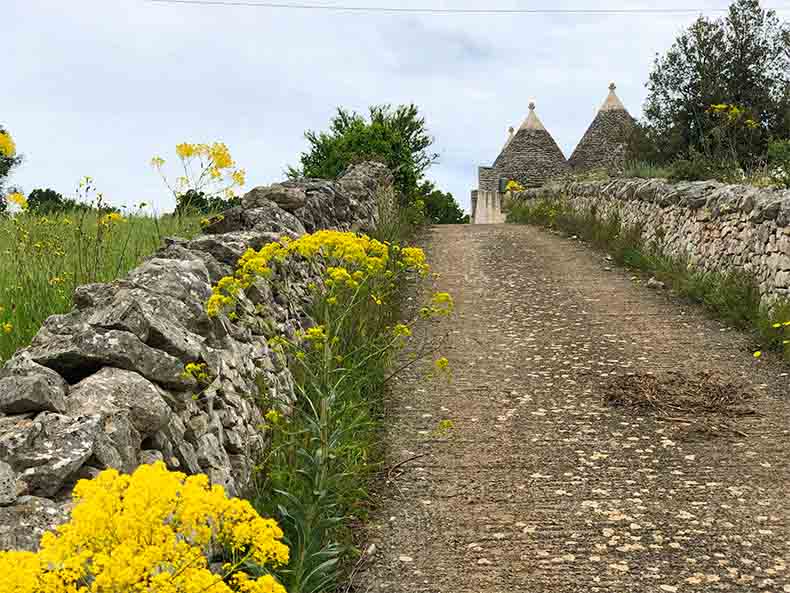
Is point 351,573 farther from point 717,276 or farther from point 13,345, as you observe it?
point 717,276

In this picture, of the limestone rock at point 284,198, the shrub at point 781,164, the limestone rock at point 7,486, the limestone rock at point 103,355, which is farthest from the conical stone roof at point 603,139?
the limestone rock at point 7,486

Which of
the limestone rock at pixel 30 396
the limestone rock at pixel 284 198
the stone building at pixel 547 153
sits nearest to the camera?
the limestone rock at pixel 30 396

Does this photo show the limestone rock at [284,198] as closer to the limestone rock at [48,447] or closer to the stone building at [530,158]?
the limestone rock at [48,447]

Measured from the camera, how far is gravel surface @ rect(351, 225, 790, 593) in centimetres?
451

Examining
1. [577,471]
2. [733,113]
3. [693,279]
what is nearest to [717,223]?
[693,279]

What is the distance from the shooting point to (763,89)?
2292 cm

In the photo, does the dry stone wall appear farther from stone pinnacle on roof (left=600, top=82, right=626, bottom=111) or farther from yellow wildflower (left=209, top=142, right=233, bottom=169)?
stone pinnacle on roof (left=600, top=82, right=626, bottom=111)

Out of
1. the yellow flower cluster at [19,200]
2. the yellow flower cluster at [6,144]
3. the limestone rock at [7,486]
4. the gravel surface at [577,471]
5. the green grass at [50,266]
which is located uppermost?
the yellow flower cluster at [6,144]

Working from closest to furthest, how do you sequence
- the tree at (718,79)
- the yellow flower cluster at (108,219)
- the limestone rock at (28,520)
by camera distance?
the limestone rock at (28,520), the yellow flower cluster at (108,219), the tree at (718,79)

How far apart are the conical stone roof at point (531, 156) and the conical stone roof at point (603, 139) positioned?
944 mm

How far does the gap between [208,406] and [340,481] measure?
3.28ft

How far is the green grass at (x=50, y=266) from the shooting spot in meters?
5.67

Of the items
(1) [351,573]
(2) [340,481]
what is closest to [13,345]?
(2) [340,481]

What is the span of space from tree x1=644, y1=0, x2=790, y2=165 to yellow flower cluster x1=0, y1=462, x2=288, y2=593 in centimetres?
2253
